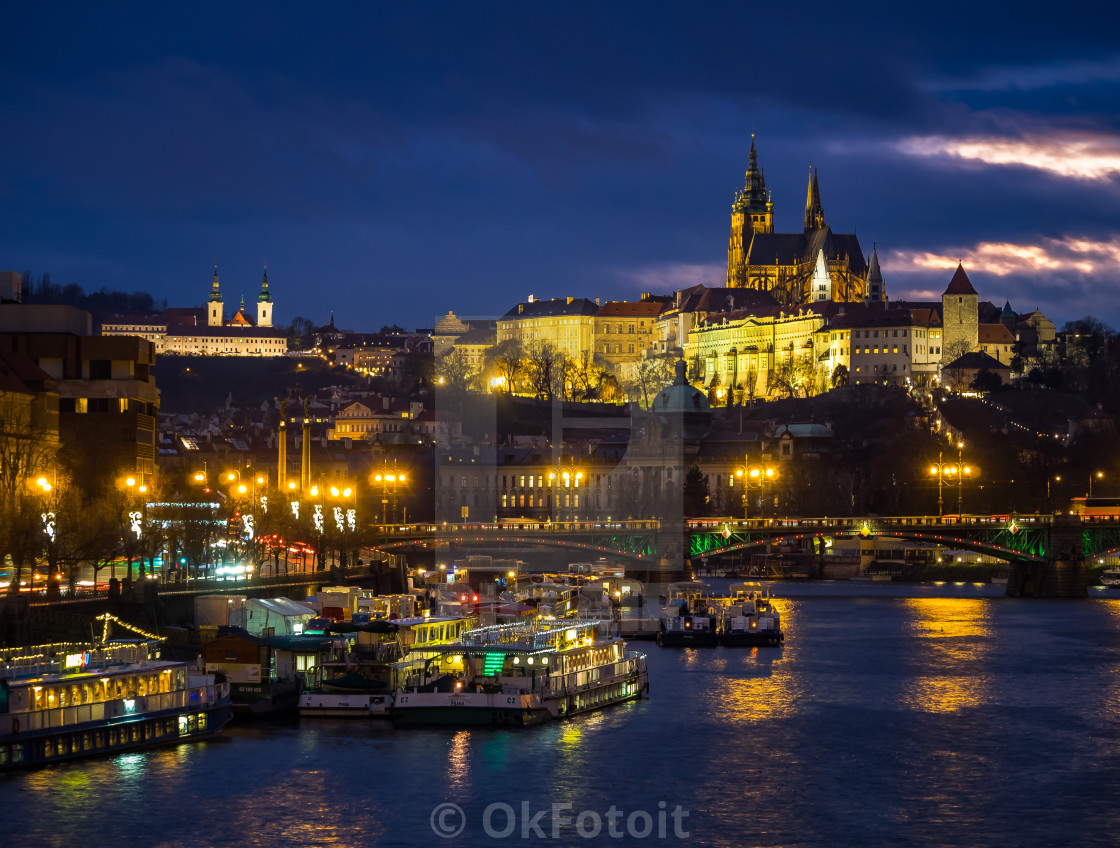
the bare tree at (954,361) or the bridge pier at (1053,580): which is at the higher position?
the bare tree at (954,361)

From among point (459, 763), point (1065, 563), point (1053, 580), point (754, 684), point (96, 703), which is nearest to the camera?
point (96, 703)

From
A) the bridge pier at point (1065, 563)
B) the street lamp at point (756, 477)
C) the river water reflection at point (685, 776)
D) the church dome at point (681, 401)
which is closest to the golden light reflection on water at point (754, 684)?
the river water reflection at point (685, 776)

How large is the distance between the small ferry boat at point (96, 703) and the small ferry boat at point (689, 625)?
24.8 meters

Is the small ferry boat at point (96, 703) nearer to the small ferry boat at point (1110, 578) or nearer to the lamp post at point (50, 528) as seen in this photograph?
the lamp post at point (50, 528)

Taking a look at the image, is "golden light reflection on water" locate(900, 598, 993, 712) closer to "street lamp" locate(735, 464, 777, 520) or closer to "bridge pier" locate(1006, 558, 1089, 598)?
"bridge pier" locate(1006, 558, 1089, 598)

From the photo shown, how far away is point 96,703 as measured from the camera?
3722 cm

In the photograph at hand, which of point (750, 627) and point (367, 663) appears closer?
point (367, 663)

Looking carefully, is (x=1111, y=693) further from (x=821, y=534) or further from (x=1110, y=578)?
(x=1110, y=578)

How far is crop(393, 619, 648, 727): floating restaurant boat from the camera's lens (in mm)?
42812

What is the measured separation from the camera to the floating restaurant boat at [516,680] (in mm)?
42812

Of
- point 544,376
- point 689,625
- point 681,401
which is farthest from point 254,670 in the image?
point 544,376

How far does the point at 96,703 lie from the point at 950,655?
30504 millimetres

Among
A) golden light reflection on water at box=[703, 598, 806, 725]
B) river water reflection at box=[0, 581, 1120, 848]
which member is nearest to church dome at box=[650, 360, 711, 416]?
golden light reflection on water at box=[703, 598, 806, 725]

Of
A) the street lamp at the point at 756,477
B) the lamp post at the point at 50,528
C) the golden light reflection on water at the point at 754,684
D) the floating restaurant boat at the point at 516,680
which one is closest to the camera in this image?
the floating restaurant boat at the point at 516,680
